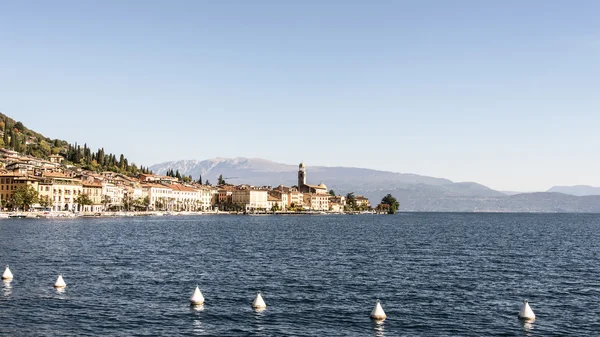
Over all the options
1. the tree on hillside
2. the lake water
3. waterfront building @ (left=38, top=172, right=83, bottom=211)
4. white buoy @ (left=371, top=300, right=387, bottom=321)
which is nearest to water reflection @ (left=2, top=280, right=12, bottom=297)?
the lake water

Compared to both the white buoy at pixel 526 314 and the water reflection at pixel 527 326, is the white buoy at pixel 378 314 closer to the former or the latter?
the water reflection at pixel 527 326

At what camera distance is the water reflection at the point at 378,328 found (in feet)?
93.5

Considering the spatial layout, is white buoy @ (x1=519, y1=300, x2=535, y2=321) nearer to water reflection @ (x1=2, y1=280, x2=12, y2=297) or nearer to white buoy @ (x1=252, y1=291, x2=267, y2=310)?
white buoy @ (x1=252, y1=291, x2=267, y2=310)

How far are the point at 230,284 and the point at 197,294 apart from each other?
27.0 ft

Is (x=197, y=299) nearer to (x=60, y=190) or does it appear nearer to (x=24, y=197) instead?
(x=24, y=197)

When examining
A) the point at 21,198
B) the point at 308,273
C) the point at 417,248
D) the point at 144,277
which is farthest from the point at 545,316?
the point at 21,198

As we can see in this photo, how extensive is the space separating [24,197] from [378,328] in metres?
153

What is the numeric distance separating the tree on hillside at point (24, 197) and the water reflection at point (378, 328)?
150034 millimetres

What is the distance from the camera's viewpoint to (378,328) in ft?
97.4

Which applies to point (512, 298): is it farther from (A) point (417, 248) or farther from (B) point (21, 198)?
(B) point (21, 198)

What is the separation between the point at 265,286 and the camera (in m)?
42.1

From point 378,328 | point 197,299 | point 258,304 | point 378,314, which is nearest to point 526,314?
point 378,314

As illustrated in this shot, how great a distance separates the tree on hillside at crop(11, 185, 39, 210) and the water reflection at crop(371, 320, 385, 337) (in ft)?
492

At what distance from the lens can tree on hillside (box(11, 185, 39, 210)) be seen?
16188 cm
